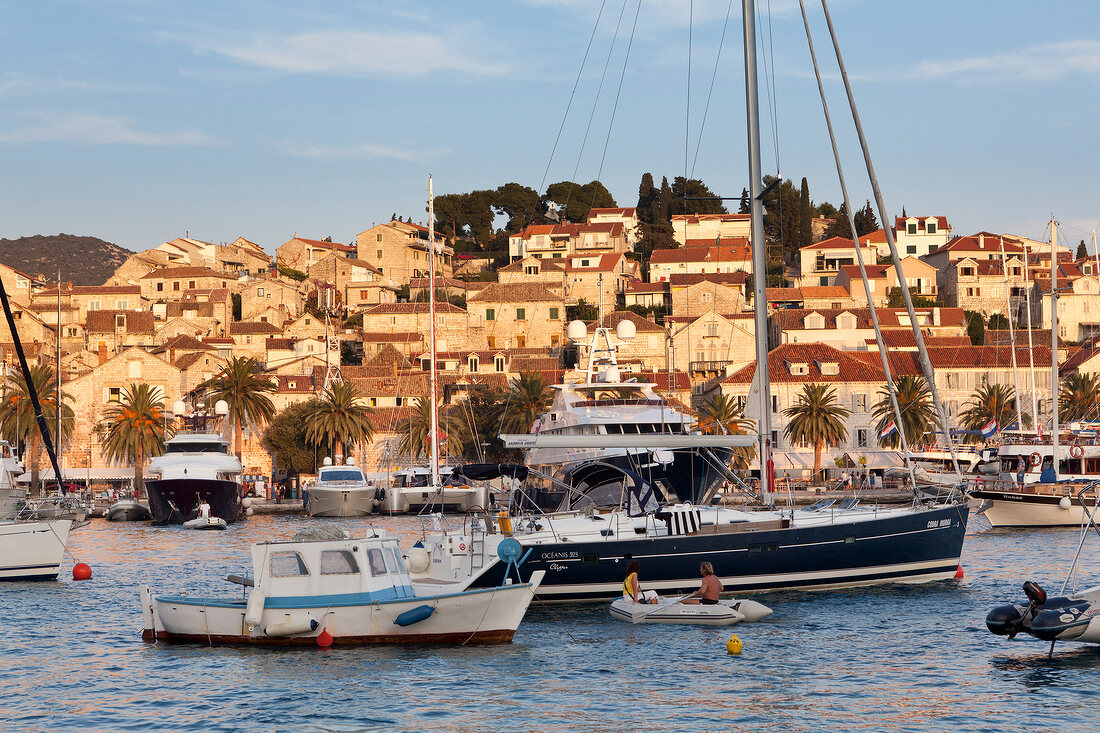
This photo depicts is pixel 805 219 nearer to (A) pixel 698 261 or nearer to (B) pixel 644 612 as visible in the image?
(A) pixel 698 261

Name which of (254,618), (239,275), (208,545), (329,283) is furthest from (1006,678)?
(239,275)

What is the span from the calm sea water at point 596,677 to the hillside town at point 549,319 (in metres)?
53.8

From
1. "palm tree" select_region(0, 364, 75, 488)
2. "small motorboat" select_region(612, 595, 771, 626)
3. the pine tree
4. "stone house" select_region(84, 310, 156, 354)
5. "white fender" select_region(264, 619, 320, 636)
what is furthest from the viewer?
the pine tree

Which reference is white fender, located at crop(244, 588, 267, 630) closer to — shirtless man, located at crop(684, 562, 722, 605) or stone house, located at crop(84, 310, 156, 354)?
shirtless man, located at crop(684, 562, 722, 605)

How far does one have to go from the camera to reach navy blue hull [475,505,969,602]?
29750 millimetres

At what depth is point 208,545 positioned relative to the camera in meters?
51.5

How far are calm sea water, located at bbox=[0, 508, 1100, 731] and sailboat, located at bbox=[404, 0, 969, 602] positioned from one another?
76cm

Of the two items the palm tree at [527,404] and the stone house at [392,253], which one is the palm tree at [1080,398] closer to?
the palm tree at [527,404]

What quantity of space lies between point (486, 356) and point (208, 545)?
210ft

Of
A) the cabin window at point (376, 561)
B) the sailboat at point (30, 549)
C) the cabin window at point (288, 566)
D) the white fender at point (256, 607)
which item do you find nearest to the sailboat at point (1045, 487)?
the cabin window at point (376, 561)

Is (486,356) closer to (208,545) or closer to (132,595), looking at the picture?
(208,545)

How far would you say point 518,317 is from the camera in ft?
415

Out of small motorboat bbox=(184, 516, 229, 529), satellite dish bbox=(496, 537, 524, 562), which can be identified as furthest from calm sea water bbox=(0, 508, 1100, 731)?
small motorboat bbox=(184, 516, 229, 529)

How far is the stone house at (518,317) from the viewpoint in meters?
126
